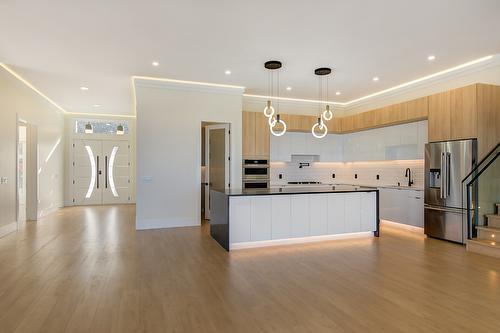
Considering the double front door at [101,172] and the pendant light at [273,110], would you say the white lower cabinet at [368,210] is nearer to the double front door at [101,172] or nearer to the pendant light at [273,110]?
the pendant light at [273,110]

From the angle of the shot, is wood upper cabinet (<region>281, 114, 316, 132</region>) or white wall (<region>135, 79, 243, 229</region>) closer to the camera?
white wall (<region>135, 79, 243, 229</region>)

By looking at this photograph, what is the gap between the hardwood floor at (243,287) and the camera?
8.69 feet

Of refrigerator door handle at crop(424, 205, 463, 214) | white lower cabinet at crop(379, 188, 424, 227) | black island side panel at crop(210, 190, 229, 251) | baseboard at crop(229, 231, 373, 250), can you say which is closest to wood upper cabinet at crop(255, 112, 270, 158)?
black island side panel at crop(210, 190, 229, 251)

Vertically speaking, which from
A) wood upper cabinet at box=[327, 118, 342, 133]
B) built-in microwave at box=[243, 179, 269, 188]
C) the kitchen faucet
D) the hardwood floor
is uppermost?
wood upper cabinet at box=[327, 118, 342, 133]

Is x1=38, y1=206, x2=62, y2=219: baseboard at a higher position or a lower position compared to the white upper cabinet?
lower

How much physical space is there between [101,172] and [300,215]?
844 cm

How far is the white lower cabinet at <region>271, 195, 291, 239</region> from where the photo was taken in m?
5.17

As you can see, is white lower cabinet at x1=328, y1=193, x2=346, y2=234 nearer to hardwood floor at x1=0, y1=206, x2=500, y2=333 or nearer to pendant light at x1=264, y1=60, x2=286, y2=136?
hardwood floor at x1=0, y1=206, x2=500, y2=333

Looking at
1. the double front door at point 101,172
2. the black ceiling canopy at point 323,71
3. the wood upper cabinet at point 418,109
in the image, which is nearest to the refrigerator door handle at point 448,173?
the wood upper cabinet at point 418,109

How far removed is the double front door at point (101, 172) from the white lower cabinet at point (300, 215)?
315 inches

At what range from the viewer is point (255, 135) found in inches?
304

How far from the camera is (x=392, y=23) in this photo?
405 centimetres

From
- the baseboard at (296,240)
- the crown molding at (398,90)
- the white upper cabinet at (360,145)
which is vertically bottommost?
the baseboard at (296,240)

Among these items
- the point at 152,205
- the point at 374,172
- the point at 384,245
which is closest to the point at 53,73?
the point at 152,205
